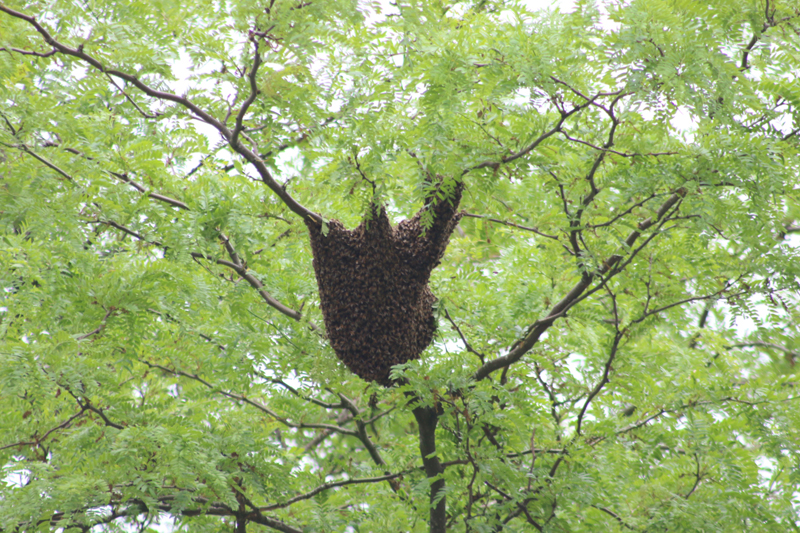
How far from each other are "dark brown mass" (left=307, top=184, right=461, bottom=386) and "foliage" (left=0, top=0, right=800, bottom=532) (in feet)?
0.68

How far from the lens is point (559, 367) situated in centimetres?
470

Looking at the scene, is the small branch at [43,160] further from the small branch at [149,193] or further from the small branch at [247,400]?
the small branch at [247,400]

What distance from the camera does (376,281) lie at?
398 cm

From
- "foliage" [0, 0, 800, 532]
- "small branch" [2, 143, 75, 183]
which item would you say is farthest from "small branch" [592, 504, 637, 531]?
"small branch" [2, 143, 75, 183]

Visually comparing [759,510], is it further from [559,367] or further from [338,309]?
[338,309]

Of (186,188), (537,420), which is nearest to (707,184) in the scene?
(537,420)

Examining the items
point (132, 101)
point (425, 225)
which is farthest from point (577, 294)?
point (132, 101)

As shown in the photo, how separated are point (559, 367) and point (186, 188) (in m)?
2.93

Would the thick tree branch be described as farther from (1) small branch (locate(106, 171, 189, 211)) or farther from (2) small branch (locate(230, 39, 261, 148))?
(2) small branch (locate(230, 39, 261, 148))

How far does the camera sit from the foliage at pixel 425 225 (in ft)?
10.6

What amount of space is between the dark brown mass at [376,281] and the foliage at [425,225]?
0.21 meters

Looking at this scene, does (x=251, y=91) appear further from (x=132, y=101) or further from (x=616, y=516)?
(x=616, y=516)

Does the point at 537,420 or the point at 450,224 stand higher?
the point at 450,224

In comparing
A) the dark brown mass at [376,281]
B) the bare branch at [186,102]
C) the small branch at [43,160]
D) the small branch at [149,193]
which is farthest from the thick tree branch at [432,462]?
the small branch at [43,160]
